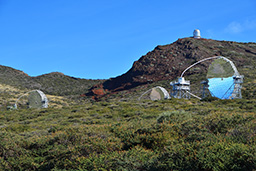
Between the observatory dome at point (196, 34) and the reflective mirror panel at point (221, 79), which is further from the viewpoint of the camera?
the observatory dome at point (196, 34)

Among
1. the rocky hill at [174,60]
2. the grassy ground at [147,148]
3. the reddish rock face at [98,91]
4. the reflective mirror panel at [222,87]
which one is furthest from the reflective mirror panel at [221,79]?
the reddish rock face at [98,91]

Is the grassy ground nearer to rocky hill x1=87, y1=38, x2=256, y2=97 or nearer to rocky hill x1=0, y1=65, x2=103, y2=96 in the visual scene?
rocky hill x1=87, y1=38, x2=256, y2=97

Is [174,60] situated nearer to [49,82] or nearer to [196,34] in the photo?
[196,34]

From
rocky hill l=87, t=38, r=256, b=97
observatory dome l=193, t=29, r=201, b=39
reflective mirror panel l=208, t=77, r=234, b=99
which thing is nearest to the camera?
reflective mirror panel l=208, t=77, r=234, b=99

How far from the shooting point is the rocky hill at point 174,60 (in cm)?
9436

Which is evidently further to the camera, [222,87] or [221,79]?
[221,79]

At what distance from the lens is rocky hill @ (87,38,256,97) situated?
310 ft

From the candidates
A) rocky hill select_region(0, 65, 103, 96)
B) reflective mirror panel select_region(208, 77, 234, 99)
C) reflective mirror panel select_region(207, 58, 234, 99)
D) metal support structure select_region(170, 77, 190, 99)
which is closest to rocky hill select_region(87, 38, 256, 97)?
rocky hill select_region(0, 65, 103, 96)

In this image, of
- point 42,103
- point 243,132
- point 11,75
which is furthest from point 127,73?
point 243,132

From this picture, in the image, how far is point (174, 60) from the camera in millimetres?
100875

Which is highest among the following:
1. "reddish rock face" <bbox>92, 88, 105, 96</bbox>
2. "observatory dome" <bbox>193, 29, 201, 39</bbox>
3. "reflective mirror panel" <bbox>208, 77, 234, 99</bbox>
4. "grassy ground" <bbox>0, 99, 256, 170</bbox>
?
"observatory dome" <bbox>193, 29, 201, 39</bbox>

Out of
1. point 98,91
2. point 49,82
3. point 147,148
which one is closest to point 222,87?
point 147,148

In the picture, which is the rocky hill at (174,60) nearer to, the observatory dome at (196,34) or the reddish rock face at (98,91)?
the reddish rock face at (98,91)

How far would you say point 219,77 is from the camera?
42812mm
